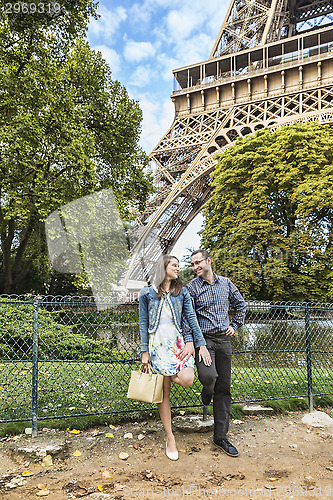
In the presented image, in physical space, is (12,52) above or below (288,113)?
below

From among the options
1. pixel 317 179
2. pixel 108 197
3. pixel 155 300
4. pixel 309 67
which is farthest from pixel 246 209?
pixel 155 300

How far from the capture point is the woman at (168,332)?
9.77 ft

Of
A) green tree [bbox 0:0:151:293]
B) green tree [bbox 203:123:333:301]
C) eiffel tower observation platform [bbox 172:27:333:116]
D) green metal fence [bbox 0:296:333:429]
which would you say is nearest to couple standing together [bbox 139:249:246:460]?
green metal fence [bbox 0:296:333:429]

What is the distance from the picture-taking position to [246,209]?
662 inches

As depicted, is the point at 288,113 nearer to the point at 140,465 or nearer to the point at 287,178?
the point at 287,178

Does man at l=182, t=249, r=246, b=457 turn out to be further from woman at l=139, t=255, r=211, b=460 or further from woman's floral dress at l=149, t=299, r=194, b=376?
woman's floral dress at l=149, t=299, r=194, b=376

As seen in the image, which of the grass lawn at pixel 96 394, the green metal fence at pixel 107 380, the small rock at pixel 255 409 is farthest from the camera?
the small rock at pixel 255 409

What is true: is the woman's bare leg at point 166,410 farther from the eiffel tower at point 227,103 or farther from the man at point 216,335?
the eiffel tower at point 227,103

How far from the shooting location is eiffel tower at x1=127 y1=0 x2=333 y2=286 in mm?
22344

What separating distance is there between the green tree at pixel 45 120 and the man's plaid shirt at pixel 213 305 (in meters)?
7.96

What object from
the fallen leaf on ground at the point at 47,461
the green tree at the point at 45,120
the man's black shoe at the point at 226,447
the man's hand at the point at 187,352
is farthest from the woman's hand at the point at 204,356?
the green tree at the point at 45,120

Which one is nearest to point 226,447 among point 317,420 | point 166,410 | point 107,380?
point 166,410

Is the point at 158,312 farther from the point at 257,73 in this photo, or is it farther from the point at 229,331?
the point at 257,73

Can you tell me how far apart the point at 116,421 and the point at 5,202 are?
355 inches
